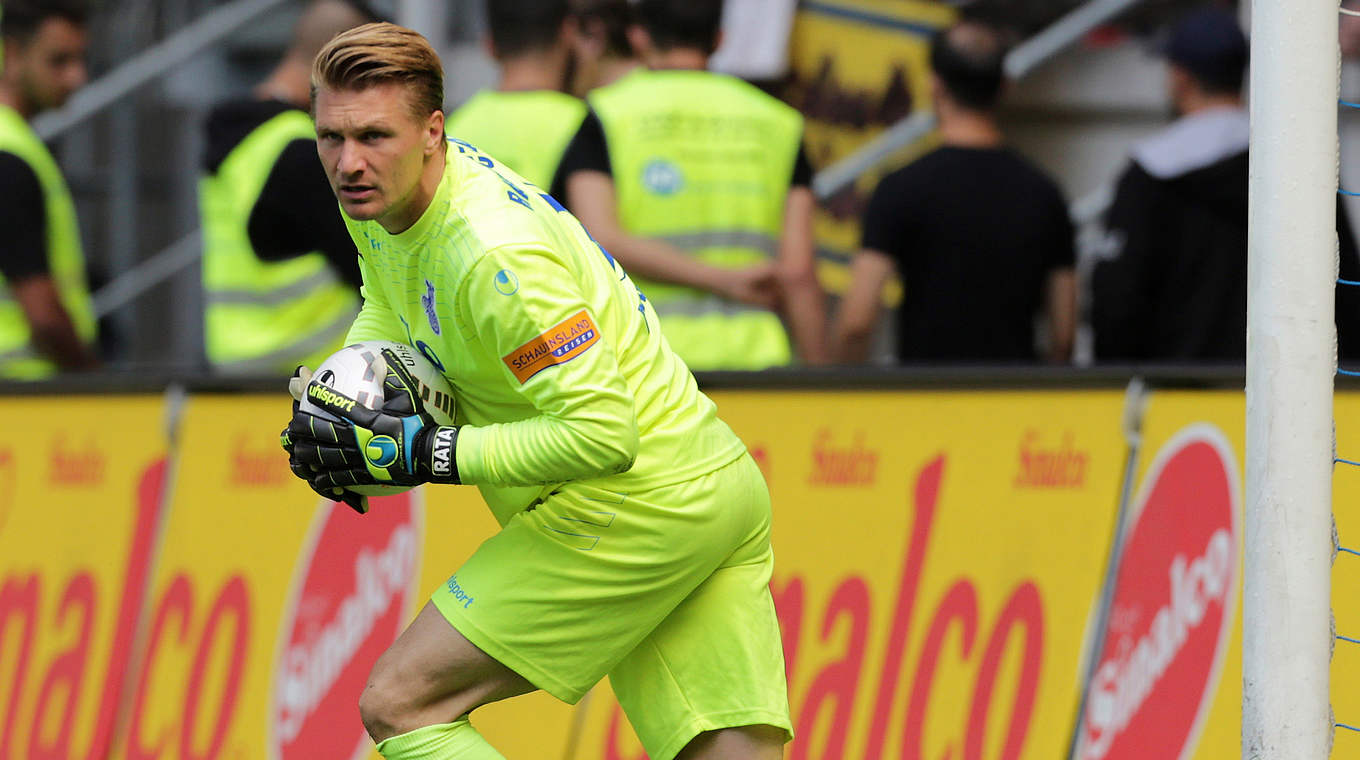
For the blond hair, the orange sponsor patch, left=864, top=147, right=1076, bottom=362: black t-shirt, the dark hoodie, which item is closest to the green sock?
the orange sponsor patch

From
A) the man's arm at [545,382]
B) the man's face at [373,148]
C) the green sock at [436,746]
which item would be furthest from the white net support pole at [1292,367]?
the man's face at [373,148]

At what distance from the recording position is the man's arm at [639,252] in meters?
5.97

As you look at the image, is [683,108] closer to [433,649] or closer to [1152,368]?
[1152,368]

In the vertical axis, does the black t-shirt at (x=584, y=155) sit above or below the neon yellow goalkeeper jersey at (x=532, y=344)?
above

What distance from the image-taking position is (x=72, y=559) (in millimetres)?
6742

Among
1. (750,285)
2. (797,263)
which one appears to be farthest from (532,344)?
(797,263)

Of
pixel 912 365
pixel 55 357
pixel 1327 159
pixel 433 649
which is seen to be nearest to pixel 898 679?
pixel 912 365

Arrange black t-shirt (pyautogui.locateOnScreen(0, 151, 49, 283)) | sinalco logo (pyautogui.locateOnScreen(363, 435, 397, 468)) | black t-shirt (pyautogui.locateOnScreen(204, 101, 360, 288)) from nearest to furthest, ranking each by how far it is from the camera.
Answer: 1. sinalco logo (pyautogui.locateOnScreen(363, 435, 397, 468))
2. black t-shirt (pyautogui.locateOnScreen(204, 101, 360, 288))
3. black t-shirt (pyautogui.locateOnScreen(0, 151, 49, 283))

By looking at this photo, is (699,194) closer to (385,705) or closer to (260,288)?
(260,288)

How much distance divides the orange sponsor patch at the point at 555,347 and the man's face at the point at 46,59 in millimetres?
4122

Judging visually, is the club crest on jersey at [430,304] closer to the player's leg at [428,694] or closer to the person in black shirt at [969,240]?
the player's leg at [428,694]

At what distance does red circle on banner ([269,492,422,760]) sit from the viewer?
611 centimetres

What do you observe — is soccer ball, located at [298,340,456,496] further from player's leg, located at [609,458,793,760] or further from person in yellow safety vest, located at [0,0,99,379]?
person in yellow safety vest, located at [0,0,99,379]

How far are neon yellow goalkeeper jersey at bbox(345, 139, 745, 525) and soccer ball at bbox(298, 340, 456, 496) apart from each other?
0.16ft
